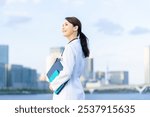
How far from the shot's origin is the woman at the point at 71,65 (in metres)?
3.05

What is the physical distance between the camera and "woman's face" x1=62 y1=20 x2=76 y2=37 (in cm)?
314

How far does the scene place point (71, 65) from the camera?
304cm

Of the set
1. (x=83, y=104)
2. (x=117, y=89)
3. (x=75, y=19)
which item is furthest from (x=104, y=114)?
(x=117, y=89)

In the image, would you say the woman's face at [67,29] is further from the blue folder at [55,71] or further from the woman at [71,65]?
the blue folder at [55,71]

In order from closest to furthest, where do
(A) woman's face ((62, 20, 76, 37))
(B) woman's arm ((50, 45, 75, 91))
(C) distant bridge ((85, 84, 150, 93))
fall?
(B) woman's arm ((50, 45, 75, 91)) < (A) woman's face ((62, 20, 76, 37)) < (C) distant bridge ((85, 84, 150, 93))

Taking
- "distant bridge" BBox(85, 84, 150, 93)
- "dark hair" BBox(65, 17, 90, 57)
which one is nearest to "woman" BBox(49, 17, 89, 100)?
Answer: "dark hair" BBox(65, 17, 90, 57)

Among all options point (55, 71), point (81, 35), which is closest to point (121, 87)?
point (81, 35)

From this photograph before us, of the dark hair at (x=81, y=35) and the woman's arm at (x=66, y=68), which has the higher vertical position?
the dark hair at (x=81, y=35)

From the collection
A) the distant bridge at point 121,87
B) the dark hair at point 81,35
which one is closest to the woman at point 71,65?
the dark hair at point 81,35

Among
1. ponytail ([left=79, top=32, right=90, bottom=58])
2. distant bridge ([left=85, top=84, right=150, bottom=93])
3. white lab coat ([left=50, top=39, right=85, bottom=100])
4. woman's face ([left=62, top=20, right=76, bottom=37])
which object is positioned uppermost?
woman's face ([left=62, top=20, right=76, bottom=37])

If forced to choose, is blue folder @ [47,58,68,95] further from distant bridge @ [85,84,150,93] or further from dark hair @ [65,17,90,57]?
distant bridge @ [85,84,150,93]

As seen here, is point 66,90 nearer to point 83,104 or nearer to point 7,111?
point 83,104

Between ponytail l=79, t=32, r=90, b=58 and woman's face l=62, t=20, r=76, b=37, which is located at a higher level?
woman's face l=62, t=20, r=76, b=37

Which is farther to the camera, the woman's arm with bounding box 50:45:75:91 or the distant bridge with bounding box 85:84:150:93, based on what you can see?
the distant bridge with bounding box 85:84:150:93
